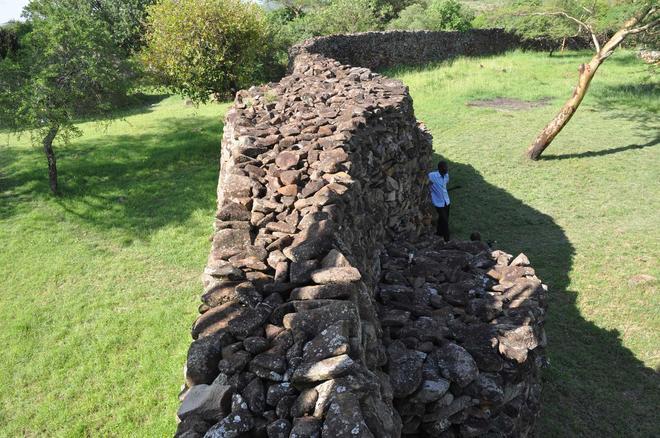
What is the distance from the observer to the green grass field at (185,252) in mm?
7133

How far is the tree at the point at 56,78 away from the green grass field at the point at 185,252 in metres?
1.95

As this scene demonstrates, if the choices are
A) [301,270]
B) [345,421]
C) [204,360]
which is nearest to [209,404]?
[204,360]

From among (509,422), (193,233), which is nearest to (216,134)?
(193,233)

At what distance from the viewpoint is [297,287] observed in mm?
3998

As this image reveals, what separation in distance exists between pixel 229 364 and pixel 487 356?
2891mm

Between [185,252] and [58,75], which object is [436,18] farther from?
[185,252]

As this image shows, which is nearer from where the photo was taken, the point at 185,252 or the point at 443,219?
the point at 443,219

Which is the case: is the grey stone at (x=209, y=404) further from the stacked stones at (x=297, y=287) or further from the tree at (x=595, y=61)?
the tree at (x=595, y=61)

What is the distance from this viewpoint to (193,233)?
40.6 ft

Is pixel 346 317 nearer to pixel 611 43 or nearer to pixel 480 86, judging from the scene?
pixel 611 43

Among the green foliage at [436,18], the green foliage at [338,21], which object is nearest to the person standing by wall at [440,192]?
the green foliage at [338,21]

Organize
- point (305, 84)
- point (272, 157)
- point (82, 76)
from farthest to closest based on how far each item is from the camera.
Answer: point (82, 76), point (305, 84), point (272, 157)

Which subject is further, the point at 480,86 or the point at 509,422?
the point at 480,86

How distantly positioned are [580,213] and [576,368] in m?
6.13
